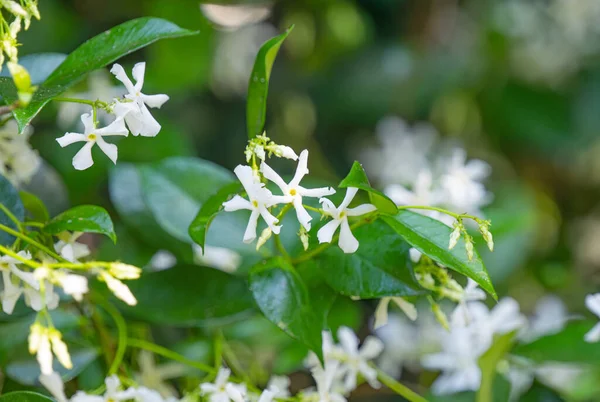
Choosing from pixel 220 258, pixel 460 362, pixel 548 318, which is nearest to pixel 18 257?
pixel 220 258

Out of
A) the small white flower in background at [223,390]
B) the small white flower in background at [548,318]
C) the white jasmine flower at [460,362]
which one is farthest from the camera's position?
the small white flower in background at [548,318]

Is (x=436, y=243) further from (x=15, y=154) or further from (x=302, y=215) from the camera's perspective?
(x=15, y=154)

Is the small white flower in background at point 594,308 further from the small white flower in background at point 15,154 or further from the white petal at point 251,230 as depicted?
the small white flower in background at point 15,154

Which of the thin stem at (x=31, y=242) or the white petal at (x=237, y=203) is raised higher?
the white petal at (x=237, y=203)

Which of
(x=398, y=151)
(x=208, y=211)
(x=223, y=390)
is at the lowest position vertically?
(x=398, y=151)

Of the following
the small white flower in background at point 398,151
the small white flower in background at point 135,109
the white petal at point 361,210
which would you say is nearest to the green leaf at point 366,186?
the white petal at point 361,210

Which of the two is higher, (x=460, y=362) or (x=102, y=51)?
(x=102, y=51)

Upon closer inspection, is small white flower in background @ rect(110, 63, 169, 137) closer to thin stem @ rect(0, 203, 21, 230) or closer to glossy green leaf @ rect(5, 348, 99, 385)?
thin stem @ rect(0, 203, 21, 230)
